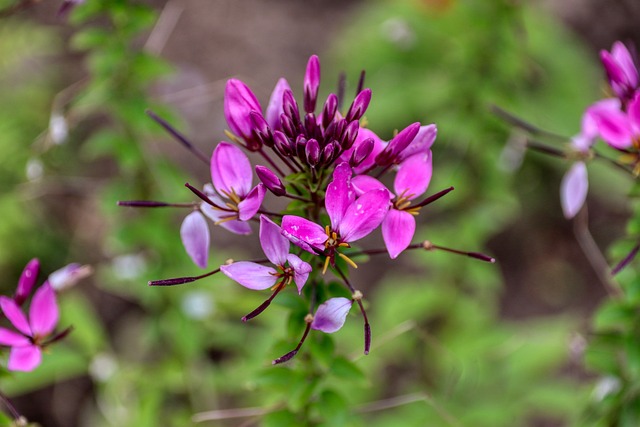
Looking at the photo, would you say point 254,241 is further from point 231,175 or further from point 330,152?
point 330,152

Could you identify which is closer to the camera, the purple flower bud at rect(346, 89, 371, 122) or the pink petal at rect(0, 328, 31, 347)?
the purple flower bud at rect(346, 89, 371, 122)

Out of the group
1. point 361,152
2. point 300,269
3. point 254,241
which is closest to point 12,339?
point 300,269

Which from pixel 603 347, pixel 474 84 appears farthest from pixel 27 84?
pixel 603 347

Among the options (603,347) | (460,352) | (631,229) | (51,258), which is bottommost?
(51,258)

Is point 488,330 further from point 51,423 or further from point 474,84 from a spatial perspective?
point 51,423

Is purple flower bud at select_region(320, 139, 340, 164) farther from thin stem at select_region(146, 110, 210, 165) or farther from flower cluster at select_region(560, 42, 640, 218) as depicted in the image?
flower cluster at select_region(560, 42, 640, 218)

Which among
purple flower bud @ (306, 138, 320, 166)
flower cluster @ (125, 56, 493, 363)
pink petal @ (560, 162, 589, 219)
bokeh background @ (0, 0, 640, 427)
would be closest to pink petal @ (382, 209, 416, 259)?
flower cluster @ (125, 56, 493, 363)

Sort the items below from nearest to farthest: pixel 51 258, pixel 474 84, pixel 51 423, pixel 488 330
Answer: pixel 474 84
pixel 488 330
pixel 51 423
pixel 51 258
